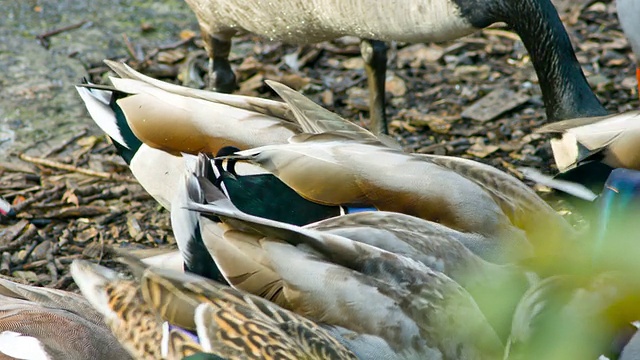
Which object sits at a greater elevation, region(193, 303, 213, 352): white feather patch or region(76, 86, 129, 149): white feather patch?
region(76, 86, 129, 149): white feather patch

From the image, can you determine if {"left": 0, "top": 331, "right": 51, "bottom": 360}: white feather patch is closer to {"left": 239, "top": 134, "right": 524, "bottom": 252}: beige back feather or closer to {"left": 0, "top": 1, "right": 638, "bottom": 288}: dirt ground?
{"left": 239, "top": 134, "right": 524, "bottom": 252}: beige back feather

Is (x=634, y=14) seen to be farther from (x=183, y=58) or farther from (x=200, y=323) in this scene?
(x=200, y=323)

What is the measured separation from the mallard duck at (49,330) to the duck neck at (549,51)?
243 cm

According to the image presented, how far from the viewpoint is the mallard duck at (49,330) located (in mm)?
2770

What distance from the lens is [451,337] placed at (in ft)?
8.91

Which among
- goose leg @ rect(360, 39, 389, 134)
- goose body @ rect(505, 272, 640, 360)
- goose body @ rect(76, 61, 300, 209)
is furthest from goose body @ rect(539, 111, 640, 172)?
goose leg @ rect(360, 39, 389, 134)

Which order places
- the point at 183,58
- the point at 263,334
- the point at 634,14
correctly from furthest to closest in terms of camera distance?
the point at 183,58, the point at 634,14, the point at 263,334

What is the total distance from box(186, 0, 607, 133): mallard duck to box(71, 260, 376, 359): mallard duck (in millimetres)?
2253

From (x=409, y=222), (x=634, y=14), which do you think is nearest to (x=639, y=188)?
(x=409, y=222)

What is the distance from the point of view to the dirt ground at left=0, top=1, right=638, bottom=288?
4.33 m

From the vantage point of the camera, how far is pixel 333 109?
5.55 m

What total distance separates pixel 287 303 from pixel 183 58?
11.7 ft

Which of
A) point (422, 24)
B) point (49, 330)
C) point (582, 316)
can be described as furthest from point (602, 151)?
point (49, 330)

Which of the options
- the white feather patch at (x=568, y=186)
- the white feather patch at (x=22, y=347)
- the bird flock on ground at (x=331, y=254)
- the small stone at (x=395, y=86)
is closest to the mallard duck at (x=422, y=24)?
the small stone at (x=395, y=86)
